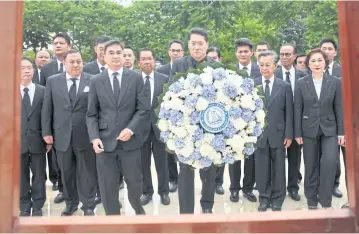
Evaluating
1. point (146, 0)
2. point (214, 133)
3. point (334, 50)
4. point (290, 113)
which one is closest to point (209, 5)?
point (146, 0)

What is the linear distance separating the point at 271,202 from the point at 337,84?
58.2 inches

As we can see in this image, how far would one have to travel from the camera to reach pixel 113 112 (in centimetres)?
390

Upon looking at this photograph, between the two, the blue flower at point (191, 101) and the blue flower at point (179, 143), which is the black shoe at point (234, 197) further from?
the blue flower at point (191, 101)

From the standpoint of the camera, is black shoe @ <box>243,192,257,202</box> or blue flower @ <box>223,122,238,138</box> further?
black shoe @ <box>243,192,257,202</box>

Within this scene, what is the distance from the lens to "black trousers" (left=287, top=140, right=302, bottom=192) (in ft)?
17.2

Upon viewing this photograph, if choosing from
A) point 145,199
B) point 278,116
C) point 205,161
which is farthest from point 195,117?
point 145,199

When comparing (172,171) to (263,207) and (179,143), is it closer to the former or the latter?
(263,207)

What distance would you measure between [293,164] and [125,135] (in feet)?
7.90

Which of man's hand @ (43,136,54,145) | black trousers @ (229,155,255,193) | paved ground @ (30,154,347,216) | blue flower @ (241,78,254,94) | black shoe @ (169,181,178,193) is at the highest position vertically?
blue flower @ (241,78,254,94)

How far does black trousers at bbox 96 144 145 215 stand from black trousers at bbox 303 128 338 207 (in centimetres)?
187

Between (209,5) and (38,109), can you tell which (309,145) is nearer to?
(38,109)

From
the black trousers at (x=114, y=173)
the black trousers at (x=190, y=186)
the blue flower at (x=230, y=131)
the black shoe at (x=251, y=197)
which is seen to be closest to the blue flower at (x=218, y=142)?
the blue flower at (x=230, y=131)

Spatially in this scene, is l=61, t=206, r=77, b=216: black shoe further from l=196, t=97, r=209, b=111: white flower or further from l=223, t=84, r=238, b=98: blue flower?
l=223, t=84, r=238, b=98: blue flower

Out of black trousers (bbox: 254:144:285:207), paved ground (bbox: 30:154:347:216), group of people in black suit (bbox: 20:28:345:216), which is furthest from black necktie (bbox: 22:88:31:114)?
black trousers (bbox: 254:144:285:207)
